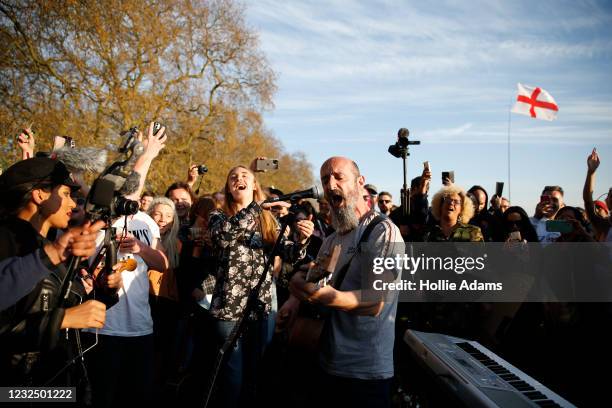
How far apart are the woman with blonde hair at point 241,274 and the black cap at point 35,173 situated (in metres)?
1.41

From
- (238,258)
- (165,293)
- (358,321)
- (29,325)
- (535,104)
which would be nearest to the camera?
(29,325)

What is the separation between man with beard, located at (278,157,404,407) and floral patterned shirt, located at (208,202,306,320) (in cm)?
89

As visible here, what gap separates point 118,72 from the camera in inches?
646

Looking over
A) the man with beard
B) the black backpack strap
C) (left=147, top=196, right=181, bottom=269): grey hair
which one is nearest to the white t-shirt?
(left=147, top=196, right=181, bottom=269): grey hair

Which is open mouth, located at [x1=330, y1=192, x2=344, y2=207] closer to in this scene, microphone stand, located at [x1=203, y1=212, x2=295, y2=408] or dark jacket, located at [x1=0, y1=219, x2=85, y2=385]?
microphone stand, located at [x1=203, y1=212, x2=295, y2=408]

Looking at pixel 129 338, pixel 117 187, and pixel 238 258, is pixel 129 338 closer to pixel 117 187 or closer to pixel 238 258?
pixel 238 258

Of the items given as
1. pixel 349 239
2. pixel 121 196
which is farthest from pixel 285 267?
pixel 121 196

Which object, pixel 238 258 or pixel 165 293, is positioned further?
pixel 165 293

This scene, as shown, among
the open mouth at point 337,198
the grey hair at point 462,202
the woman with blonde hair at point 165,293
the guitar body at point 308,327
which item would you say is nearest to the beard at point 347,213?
the open mouth at point 337,198

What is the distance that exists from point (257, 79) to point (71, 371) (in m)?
21.3

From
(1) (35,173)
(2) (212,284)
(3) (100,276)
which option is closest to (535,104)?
(2) (212,284)

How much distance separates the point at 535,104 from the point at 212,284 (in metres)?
5.52

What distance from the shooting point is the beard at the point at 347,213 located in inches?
111

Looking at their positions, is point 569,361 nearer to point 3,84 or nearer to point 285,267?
point 285,267
